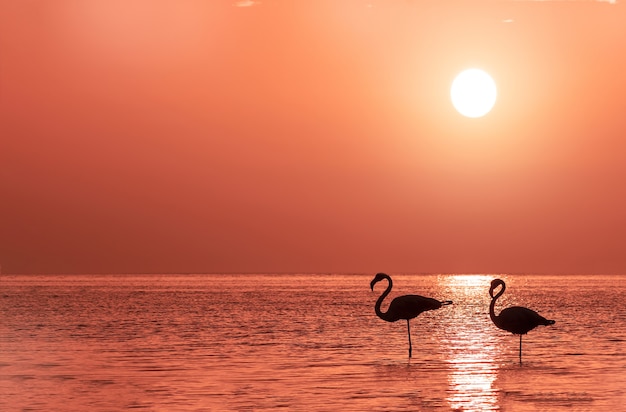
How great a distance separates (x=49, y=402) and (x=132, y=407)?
62.9 inches

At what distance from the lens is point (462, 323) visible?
39.1m

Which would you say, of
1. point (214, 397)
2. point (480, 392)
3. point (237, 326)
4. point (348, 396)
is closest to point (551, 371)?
point (480, 392)

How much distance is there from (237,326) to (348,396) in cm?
1982

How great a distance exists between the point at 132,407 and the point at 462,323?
23.7m

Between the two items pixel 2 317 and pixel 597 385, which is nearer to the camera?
pixel 597 385

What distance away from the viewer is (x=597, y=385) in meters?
19.1

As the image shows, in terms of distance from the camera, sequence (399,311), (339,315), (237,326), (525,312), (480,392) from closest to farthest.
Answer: (480,392), (525,312), (399,311), (237,326), (339,315)

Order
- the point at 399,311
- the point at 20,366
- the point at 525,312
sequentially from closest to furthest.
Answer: the point at 20,366 → the point at 525,312 → the point at 399,311

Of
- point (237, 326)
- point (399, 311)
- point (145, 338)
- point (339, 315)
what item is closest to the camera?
point (399, 311)

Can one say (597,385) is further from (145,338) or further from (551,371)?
(145,338)

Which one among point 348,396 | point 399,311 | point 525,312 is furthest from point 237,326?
point 348,396

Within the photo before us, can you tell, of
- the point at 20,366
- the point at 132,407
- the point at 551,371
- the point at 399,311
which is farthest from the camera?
the point at 399,311

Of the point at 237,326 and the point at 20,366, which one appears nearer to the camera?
the point at 20,366

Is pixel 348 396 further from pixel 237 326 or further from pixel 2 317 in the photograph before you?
pixel 2 317
